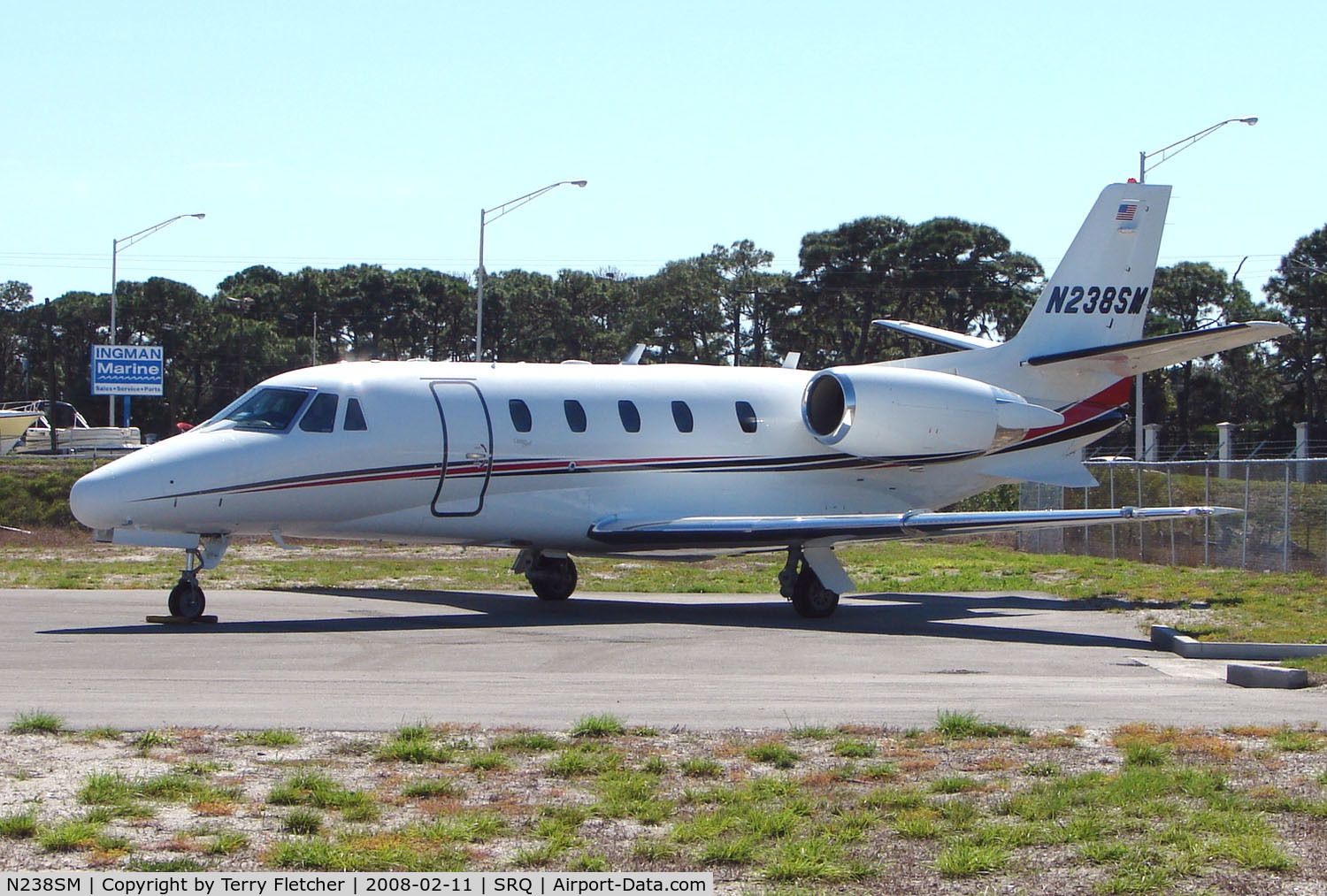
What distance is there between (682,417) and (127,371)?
42705 mm

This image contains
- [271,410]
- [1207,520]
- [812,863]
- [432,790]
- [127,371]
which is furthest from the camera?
[127,371]

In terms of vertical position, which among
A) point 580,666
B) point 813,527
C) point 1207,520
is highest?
point 813,527

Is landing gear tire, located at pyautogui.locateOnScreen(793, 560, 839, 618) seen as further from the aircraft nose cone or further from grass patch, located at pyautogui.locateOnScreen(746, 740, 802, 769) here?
grass patch, located at pyautogui.locateOnScreen(746, 740, 802, 769)

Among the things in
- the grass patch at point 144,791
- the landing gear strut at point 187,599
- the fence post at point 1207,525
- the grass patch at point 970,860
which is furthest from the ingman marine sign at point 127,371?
the grass patch at point 970,860

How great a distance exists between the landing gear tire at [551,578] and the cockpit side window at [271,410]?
4.70 meters

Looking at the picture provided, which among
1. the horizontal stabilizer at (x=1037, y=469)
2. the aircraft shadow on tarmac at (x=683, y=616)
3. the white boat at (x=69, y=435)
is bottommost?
the aircraft shadow on tarmac at (x=683, y=616)

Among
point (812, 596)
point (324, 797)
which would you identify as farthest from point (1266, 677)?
point (324, 797)

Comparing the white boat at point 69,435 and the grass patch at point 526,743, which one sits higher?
the white boat at point 69,435

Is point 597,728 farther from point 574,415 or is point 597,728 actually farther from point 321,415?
point 574,415

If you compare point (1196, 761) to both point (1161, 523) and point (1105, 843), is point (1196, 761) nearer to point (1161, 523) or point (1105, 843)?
point (1105, 843)

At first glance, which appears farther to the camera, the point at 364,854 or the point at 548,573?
the point at 548,573

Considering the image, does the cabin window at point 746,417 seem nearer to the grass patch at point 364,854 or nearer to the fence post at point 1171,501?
the fence post at point 1171,501

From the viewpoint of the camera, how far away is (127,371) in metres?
56.7

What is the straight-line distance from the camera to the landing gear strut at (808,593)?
18.9m
